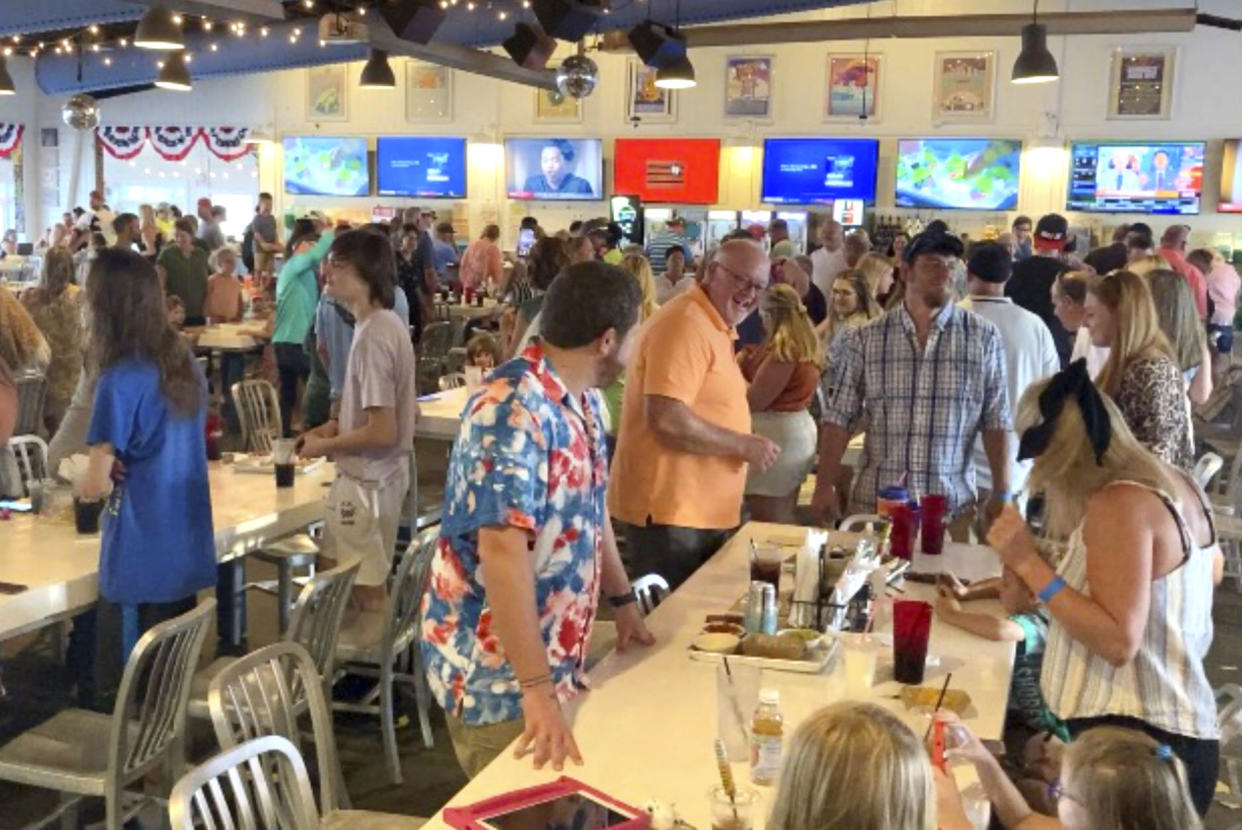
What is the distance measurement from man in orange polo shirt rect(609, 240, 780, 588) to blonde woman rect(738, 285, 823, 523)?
1.22 metres

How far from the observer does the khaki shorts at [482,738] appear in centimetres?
246

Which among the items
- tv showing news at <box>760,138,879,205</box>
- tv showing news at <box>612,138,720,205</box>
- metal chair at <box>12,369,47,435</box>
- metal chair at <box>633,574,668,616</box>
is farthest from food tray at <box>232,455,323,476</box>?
tv showing news at <box>612,138,720,205</box>

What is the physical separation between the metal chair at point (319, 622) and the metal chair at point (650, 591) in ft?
2.67

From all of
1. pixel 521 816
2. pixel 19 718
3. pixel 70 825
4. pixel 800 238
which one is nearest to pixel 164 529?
pixel 70 825

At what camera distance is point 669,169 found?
51.3 ft

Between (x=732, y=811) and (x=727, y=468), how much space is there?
178 cm

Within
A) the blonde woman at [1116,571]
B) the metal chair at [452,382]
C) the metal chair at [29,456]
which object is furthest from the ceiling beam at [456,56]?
the blonde woman at [1116,571]

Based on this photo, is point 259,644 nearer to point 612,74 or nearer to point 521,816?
point 521,816

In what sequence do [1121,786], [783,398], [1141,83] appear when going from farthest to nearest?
1. [1141,83]
2. [783,398]
3. [1121,786]

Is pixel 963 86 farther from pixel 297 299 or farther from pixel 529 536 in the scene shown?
pixel 529 536

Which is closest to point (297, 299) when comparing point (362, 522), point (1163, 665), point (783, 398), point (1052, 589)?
point (783, 398)

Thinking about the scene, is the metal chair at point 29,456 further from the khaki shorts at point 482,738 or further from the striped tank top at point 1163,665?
the striped tank top at point 1163,665

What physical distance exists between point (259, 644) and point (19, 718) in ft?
3.17

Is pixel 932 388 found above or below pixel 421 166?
below
